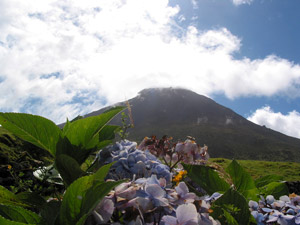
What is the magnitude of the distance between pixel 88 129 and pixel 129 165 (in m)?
0.38

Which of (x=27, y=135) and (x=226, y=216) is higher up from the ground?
(x=27, y=135)

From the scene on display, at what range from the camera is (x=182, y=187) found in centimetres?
104

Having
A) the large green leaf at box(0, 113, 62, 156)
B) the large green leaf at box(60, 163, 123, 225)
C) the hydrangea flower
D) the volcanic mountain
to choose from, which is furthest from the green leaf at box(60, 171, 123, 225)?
the volcanic mountain

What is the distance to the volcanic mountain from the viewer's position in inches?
3381

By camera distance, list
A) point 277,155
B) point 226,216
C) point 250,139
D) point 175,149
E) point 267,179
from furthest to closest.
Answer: point 250,139
point 277,155
point 175,149
point 267,179
point 226,216

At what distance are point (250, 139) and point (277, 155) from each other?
20.4 meters

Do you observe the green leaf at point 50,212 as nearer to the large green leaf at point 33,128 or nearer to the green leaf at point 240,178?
the large green leaf at point 33,128

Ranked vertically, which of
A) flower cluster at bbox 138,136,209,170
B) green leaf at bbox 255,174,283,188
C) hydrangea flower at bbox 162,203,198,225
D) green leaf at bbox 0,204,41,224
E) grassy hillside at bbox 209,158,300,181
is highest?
flower cluster at bbox 138,136,209,170

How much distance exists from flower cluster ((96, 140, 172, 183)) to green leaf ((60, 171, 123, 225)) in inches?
23.0

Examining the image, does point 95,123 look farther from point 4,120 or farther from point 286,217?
point 286,217

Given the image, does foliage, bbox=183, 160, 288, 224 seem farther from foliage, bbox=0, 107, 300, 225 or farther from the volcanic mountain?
the volcanic mountain

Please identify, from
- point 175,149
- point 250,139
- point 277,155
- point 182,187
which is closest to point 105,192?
point 182,187

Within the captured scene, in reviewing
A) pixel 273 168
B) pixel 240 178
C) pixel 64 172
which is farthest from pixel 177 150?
pixel 273 168

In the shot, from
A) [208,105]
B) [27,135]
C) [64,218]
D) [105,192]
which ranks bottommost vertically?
[64,218]
